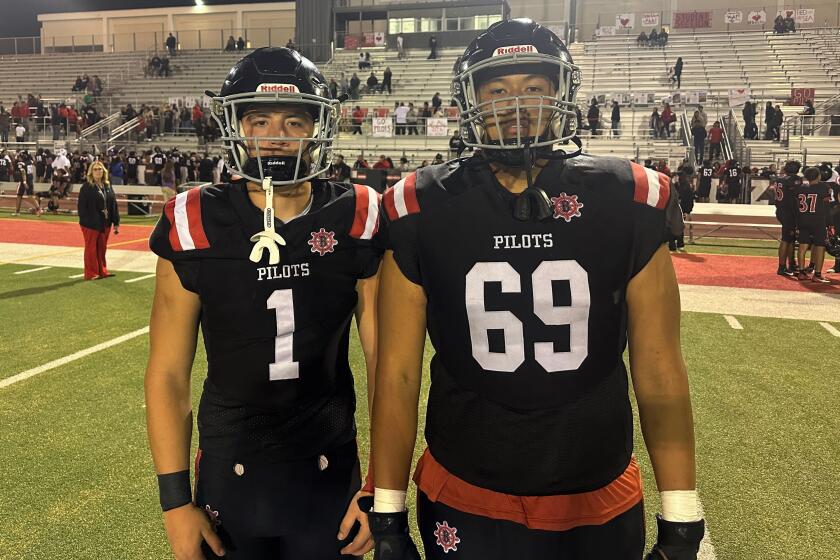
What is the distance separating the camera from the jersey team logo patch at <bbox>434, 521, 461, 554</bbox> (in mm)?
1616

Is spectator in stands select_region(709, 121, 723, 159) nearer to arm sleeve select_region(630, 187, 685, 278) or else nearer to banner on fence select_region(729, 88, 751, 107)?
banner on fence select_region(729, 88, 751, 107)

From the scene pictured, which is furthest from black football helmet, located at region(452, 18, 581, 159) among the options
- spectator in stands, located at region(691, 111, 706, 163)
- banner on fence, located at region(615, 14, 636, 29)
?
banner on fence, located at region(615, 14, 636, 29)

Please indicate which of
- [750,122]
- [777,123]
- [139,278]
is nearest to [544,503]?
[139,278]

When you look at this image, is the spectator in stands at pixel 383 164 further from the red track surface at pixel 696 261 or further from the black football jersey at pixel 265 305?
the black football jersey at pixel 265 305

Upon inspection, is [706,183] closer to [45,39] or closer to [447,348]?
[447,348]

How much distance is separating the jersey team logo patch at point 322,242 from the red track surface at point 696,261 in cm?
878

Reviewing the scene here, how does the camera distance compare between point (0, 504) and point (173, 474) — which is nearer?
point (173, 474)

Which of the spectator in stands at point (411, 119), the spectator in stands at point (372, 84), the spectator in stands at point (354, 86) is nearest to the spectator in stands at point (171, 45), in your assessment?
the spectator in stands at point (372, 84)

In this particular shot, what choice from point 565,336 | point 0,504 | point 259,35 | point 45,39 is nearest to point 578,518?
point 565,336

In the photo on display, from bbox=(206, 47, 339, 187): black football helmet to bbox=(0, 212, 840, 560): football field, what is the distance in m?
2.09

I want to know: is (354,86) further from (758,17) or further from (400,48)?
(758,17)

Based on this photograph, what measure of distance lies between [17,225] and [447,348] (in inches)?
669

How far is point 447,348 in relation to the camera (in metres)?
1.68

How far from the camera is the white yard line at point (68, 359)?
5.35 metres
